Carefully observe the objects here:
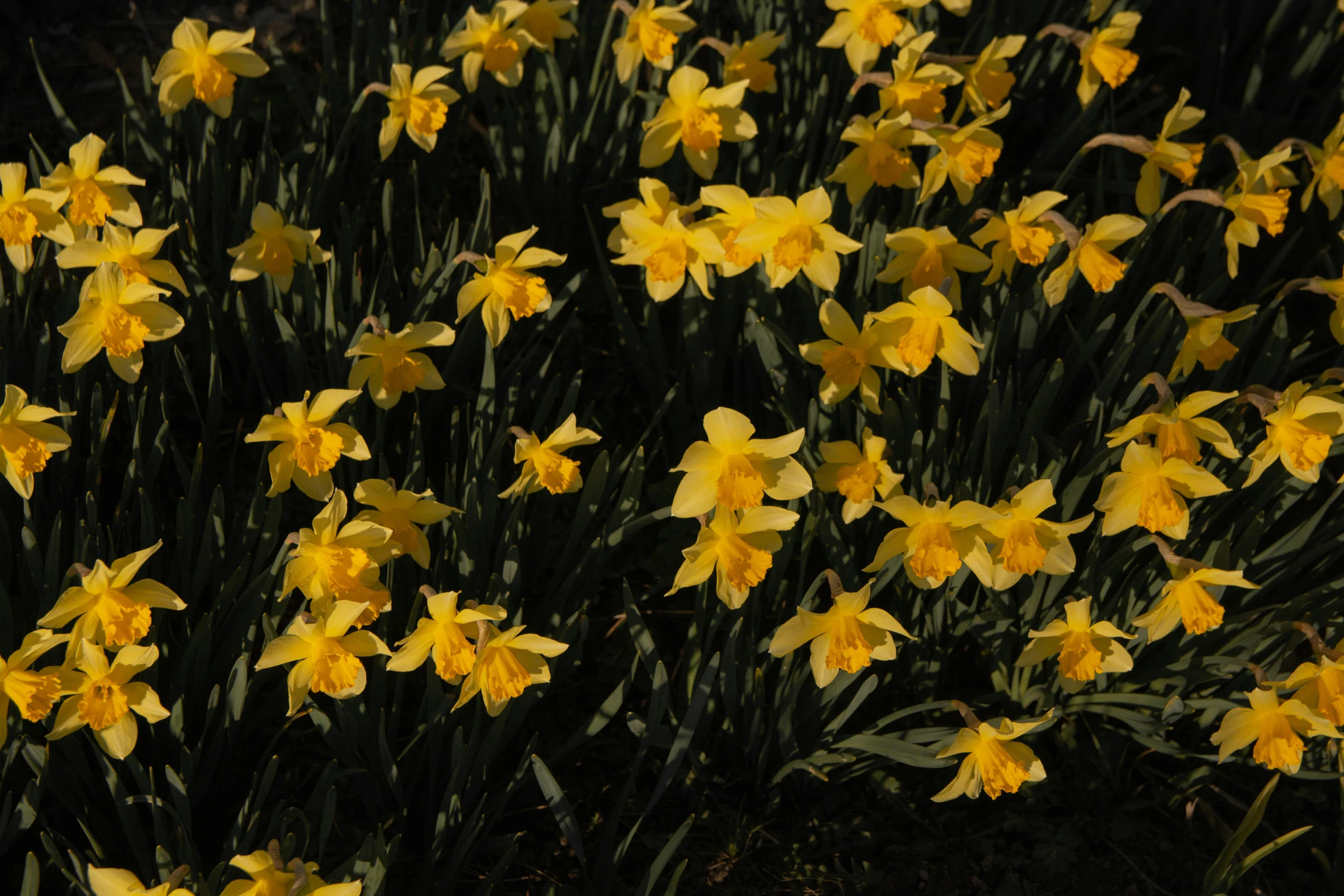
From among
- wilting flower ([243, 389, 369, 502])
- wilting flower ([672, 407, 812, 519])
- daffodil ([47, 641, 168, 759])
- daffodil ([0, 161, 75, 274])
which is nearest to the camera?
daffodil ([47, 641, 168, 759])

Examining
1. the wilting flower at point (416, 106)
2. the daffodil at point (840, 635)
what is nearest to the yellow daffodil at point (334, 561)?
the daffodil at point (840, 635)

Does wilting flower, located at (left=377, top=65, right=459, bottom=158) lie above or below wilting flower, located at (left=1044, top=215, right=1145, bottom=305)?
above

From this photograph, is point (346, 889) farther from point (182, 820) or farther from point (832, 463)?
point (832, 463)

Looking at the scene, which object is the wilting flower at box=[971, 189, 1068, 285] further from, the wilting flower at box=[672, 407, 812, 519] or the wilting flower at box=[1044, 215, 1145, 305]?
the wilting flower at box=[672, 407, 812, 519]

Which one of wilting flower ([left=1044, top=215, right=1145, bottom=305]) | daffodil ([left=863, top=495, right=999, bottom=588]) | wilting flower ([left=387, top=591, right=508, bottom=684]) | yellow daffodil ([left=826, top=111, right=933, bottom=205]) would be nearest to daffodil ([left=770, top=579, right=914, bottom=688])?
daffodil ([left=863, top=495, right=999, bottom=588])

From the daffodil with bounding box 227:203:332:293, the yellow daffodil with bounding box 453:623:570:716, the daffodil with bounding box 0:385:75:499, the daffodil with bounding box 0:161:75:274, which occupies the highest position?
the daffodil with bounding box 0:161:75:274
